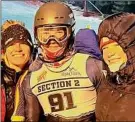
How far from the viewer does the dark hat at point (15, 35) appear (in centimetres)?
177

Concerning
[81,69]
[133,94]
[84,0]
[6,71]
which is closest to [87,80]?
[81,69]

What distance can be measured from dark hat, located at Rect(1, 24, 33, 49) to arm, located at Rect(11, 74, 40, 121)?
15cm

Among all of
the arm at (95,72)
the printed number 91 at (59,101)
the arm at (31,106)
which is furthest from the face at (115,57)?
the arm at (31,106)

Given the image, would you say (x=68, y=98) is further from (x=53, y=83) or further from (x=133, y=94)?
(x=133, y=94)

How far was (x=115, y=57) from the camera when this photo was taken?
1544 mm

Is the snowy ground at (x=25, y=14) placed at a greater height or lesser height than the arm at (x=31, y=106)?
greater

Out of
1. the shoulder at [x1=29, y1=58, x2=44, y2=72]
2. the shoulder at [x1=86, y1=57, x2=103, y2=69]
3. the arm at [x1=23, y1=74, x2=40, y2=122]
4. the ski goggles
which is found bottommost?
the arm at [x1=23, y1=74, x2=40, y2=122]

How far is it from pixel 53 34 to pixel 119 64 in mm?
282

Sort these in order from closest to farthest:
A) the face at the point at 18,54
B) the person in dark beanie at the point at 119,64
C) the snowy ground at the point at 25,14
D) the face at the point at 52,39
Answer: the person in dark beanie at the point at 119,64
the face at the point at 52,39
the face at the point at 18,54
the snowy ground at the point at 25,14

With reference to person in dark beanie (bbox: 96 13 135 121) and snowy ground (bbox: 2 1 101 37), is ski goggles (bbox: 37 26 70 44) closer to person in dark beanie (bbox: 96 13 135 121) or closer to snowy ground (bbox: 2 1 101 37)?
person in dark beanie (bbox: 96 13 135 121)

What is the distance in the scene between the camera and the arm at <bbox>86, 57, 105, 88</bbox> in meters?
1.66

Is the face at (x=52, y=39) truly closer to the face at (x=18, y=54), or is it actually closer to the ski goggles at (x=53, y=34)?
the ski goggles at (x=53, y=34)

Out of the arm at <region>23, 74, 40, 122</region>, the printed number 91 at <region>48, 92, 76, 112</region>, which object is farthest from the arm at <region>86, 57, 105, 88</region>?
the arm at <region>23, 74, 40, 122</region>

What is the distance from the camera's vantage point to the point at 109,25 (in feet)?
5.11
